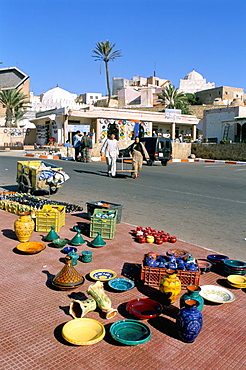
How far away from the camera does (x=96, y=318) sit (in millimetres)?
3520

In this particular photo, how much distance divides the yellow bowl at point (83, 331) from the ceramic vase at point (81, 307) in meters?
0.14

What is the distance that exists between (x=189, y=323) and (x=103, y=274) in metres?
1.63

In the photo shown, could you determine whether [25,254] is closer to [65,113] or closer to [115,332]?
[115,332]

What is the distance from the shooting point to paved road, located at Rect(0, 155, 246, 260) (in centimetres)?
659

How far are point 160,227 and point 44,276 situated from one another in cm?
323

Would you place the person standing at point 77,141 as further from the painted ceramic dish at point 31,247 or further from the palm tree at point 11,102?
the palm tree at point 11,102

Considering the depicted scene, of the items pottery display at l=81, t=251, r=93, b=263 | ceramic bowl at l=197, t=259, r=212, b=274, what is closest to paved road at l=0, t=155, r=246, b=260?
ceramic bowl at l=197, t=259, r=212, b=274

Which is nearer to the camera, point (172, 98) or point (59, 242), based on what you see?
point (59, 242)

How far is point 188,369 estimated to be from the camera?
2783 mm

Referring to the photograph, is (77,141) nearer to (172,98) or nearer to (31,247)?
(31,247)

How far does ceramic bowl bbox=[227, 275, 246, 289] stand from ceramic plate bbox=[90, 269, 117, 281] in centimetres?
145

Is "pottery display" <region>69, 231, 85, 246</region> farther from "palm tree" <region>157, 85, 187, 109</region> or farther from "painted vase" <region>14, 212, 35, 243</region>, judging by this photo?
"palm tree" <region>157, 85, 187, 109</region>

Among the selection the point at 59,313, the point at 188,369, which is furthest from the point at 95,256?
the point at 188,369

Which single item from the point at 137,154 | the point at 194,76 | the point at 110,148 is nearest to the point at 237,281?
the point at 110,148
